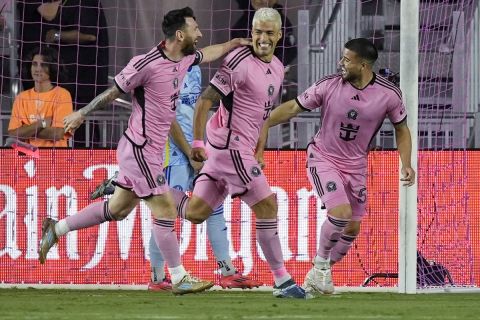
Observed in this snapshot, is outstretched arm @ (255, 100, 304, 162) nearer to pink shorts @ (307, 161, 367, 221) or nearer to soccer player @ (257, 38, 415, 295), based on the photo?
soccer player @ (257, 38, 415, 295)

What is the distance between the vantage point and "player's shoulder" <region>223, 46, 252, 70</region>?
10.5 meters

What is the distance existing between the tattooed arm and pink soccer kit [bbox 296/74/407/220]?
1521 millimetres

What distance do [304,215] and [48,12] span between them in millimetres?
3128

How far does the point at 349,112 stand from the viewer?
36.4 ft

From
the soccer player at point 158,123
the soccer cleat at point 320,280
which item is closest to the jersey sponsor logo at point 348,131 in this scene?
the soccer cleat at point 320,280

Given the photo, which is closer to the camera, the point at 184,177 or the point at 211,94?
the point at 211,94

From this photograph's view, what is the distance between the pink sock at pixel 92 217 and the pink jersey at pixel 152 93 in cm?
71

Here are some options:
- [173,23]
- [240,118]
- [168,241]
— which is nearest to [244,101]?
[240,118]

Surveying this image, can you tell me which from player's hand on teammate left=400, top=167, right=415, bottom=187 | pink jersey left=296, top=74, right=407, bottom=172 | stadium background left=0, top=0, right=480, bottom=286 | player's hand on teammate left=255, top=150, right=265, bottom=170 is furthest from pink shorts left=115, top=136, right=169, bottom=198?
stadium background left=0, top=0, right=480, bottom=286

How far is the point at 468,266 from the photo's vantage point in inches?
520

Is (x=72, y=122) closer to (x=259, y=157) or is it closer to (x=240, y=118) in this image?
(x=240, y=118)

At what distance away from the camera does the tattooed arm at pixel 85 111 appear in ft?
32.8

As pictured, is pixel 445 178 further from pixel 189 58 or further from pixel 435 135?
pixel 189 58

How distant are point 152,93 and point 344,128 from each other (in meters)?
1.59
